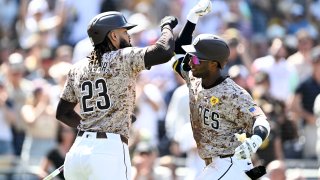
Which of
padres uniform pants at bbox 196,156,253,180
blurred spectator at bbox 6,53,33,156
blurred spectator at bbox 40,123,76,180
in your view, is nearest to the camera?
padres uniform pants at bbox 196,156,253,180

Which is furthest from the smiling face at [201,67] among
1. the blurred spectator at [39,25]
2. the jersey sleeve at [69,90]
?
the blurred spectator at [39,25]

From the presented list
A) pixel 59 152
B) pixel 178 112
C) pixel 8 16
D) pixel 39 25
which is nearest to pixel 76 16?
pixel 39 25

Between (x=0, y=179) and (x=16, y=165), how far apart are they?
368 millimetres

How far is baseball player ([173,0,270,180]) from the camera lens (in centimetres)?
769

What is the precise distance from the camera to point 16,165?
11.8 m

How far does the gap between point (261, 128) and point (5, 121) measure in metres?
5.09

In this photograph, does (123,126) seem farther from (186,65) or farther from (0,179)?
(0,179)

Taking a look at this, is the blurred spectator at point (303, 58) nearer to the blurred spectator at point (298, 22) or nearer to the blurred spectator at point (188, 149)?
the blurred spectator at point (298, 22)

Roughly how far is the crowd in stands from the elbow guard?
310cm

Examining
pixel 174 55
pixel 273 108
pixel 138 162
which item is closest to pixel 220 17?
pixel 273 108

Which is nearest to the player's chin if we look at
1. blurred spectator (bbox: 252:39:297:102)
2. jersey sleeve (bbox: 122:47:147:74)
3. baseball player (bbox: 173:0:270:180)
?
baseball player (bbox: 173:0:270:180)

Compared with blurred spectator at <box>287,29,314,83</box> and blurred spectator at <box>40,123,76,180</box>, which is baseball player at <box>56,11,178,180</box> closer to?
blurred spectator at <box>40,123,76,180</box>

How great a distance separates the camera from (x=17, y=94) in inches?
482

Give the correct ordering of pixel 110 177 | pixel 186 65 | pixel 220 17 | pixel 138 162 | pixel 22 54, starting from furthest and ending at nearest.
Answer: pixel 220 17, pixel 22 54, pixel 138 162, pixel 186 65, pixel 110 177
